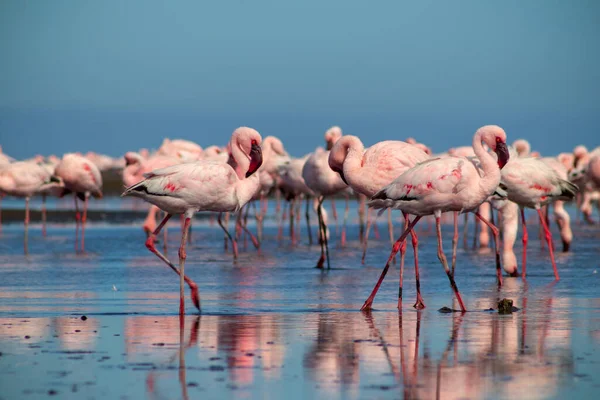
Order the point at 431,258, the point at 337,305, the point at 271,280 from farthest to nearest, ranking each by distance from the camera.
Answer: the point at 431,258, the point at 271,280, the point at 337,305

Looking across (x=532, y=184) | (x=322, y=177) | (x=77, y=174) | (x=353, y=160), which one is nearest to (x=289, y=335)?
(x=353, y=160)

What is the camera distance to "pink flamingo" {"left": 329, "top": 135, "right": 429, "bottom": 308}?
33.3 ft

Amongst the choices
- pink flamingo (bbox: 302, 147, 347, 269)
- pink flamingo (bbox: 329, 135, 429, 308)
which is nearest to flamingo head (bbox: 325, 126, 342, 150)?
pink flamingo (bbox: 302, 147, 347, 269)

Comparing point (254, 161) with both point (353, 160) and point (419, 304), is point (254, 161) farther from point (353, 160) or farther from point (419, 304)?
point (419, 304)

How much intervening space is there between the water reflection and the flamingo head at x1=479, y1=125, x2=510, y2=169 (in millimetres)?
1472

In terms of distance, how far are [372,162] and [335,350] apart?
3.71 m

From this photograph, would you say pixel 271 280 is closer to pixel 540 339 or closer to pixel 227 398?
pixel 540 339

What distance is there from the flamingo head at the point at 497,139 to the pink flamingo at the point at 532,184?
293 centimetres

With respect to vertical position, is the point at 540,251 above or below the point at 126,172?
below

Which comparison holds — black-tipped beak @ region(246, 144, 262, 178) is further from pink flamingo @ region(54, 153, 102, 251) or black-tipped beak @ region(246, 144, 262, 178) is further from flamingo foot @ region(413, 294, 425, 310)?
pink flamingo @ region(54, 153, 102, 251)

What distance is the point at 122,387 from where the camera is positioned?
5660 mm

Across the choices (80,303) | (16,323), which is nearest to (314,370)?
(16,323)

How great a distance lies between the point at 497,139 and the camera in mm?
9500

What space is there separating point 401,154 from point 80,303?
11.7 feet
